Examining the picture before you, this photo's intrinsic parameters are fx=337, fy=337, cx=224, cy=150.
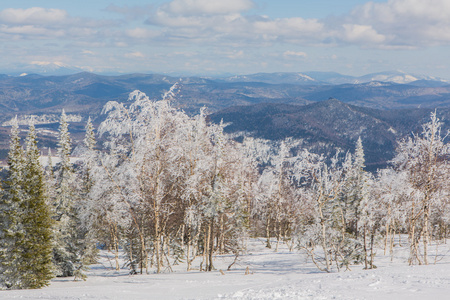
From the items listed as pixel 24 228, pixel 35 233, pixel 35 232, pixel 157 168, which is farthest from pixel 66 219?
pixel 157 168

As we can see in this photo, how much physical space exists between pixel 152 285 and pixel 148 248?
562 inches

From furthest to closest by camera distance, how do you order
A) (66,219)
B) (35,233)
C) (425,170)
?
(66,219) → (35,233) → (425,170)

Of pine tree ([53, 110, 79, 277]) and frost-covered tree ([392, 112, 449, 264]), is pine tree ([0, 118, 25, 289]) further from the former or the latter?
frost-covered tree ([392, 112, 449, 264])

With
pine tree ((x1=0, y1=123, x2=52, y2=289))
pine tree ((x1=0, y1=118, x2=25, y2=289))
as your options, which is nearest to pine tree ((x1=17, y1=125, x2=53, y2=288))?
pine tree ((x1=0, y1=123, x2=52, y2=289))

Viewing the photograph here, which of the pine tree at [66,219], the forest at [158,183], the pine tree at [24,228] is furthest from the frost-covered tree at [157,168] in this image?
the pine tree at [66,219]

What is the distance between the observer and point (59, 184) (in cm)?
3797

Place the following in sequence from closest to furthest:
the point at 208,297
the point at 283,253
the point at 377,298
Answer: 1. the point at 377,298
2. the point at 208,297
3. the point at 283,253

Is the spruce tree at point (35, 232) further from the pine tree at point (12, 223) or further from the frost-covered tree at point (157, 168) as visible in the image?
the frost-covered tree at point (157, 168)

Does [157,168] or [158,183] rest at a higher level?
[157,168]

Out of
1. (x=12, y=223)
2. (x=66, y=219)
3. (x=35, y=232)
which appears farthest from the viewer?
(x=66, y=219)

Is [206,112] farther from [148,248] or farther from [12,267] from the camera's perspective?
[12,267]

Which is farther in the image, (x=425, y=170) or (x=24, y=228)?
(x=24, y=228)

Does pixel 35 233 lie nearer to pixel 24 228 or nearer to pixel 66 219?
pixel 24 228

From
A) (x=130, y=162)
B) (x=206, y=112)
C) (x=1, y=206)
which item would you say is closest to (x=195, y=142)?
(x=206, y=112)
